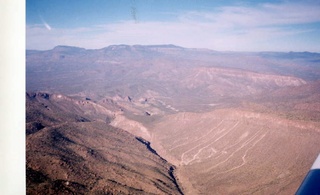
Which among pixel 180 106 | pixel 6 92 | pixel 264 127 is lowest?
pixel 180 106

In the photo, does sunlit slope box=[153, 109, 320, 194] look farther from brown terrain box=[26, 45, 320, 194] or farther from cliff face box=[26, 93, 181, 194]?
cliff face box=[26, 93, 181, 194]

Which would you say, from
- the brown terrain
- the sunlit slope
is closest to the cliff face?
the brown terrain

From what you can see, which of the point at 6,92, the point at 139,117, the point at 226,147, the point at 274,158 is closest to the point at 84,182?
the point at 6,92

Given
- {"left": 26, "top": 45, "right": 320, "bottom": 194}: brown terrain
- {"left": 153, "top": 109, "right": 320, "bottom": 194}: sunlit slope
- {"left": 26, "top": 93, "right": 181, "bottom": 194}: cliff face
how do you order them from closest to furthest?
{"left": 26, "top": 93, "right": 181, "bottom": 194}: cliff face, {"left": 26, "top": 45, "right": 320, "bottom": 194}: brown terrain, {"left": 153, "top": 109, "right": 320, "bottom": 194}: sunlit slope

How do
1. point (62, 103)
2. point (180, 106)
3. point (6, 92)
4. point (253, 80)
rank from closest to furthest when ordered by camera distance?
point (6, 92) → point (62, 103) → point (180, 106) → point (253, 80)

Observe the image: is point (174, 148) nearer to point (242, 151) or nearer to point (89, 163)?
point (242, 151)

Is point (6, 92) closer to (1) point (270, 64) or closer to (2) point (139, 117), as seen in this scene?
(2) point (139, 117)

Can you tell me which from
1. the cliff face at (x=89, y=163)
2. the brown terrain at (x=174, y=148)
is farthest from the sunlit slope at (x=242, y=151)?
the cliff face at (x=89, y=163)

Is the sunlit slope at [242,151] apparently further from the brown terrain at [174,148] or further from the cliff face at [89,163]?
the cliff face at [89,163]
